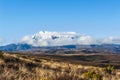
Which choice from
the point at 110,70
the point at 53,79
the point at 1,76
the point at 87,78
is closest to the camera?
the point at 1,76

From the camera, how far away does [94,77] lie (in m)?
20.4

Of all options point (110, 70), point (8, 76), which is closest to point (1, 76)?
point (8, 76)

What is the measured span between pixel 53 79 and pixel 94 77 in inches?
223

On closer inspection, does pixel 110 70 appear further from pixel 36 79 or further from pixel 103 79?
pixel 36 79

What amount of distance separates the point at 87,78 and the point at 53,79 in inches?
211

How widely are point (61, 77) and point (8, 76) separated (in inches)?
92.9

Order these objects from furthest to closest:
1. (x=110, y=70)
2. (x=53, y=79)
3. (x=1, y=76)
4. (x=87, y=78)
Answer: (x=110, y=70)
(x=87, y=78)
(x=53, y=79)
(x=1, y=76)

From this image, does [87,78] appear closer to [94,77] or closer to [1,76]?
[94,77]

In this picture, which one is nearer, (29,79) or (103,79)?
(29,79)

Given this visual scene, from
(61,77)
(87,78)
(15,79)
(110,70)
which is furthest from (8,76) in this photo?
(110,70)

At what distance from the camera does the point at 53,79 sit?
15.2m

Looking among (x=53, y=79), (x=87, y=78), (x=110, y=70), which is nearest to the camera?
(x=53, y=79)

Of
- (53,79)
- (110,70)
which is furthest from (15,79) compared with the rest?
(110,70)

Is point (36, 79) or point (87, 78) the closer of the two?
point (36, 79)
